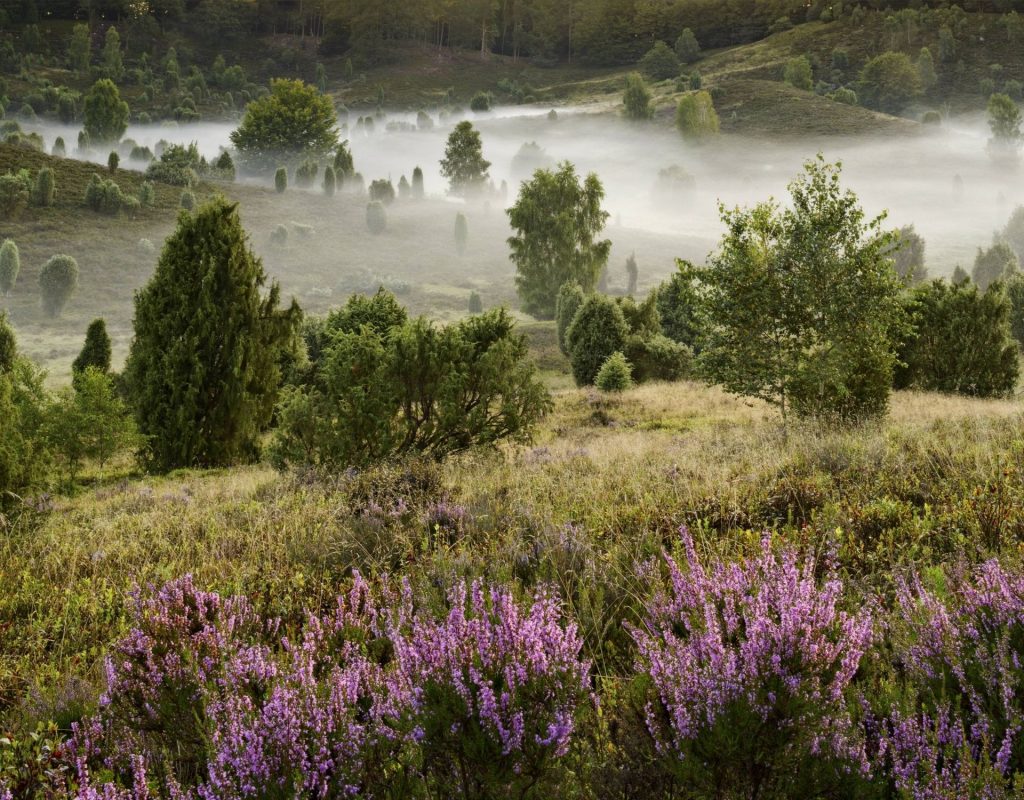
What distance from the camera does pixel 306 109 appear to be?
354 feet

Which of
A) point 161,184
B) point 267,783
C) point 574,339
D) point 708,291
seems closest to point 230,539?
point 267,783

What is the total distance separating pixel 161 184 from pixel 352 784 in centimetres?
9040

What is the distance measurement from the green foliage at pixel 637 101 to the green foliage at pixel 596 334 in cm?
11960

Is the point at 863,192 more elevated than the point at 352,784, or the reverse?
the point at 863,192

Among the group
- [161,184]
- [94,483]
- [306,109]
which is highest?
[306,109]

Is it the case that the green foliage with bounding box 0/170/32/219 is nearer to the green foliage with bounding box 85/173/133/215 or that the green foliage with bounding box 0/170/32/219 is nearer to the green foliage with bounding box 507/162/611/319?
the green foliage with bounding box 85/173/133/215

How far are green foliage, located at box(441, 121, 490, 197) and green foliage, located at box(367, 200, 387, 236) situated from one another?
Answer: 12822 mm

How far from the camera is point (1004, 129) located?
119250mm

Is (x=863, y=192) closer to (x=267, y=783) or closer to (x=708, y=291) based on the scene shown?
(x=708, y=291)

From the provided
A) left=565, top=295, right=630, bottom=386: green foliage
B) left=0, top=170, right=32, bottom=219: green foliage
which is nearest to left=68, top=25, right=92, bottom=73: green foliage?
left=0, top=170, right=32, bottom=219: green foliage

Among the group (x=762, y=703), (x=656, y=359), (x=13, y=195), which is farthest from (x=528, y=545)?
(x=13, y=195)

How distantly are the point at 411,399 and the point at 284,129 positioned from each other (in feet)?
365

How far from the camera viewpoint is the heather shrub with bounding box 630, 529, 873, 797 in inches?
68.8

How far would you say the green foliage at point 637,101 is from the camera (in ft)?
443
